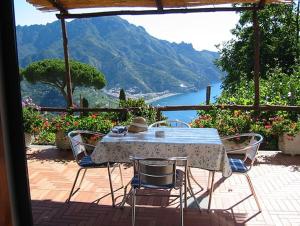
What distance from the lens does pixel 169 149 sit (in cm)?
330

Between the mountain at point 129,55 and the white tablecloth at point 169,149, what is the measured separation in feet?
73.8

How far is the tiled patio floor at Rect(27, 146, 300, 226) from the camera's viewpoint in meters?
3.25

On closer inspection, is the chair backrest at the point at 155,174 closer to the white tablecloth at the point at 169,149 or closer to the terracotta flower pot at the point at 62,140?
the white tablecloth at the point at 169,149

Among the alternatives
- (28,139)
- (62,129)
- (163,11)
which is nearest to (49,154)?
(62,129)

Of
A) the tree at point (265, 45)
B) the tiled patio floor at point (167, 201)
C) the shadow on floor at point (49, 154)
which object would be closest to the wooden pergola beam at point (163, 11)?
the shadow on floor at point (49, 154)

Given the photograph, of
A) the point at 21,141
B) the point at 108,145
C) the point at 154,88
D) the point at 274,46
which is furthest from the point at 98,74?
the point at 21,141

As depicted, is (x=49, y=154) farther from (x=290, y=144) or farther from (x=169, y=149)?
(x=290, y=144)

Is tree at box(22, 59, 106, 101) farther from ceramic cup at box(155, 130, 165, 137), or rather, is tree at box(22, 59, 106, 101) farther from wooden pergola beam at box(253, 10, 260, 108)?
ceramic cup at box(155, 130, 165, 137)

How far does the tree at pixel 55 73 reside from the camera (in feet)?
73.1

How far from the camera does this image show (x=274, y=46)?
14492mm

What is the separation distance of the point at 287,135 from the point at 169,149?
2.64m

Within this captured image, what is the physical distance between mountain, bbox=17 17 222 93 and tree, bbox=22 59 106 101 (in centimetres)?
668

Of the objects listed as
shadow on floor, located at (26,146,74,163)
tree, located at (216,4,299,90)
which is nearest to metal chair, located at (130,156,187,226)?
shadow on floor, located at (26,146,74,163)

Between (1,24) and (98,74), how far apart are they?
79.4ft
